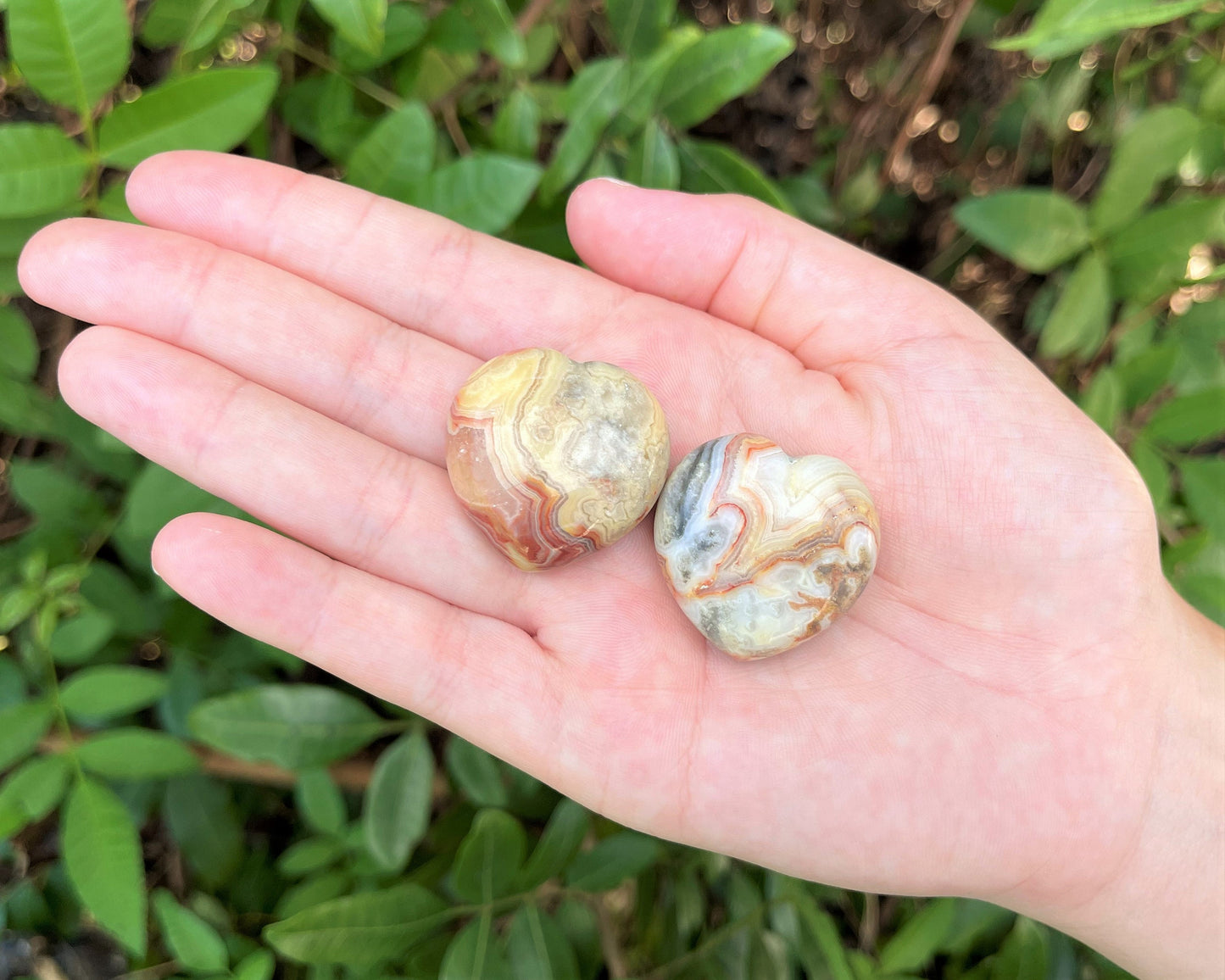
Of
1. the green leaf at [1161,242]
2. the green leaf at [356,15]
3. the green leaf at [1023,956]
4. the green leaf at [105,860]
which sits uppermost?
the green leaf at [1161,242]

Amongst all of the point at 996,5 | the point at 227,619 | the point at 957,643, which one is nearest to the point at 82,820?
the point at 227,619

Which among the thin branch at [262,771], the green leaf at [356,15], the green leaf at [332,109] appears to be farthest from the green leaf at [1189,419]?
the thin branch at [262,771]

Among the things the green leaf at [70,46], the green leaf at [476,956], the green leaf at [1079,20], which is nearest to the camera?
the green leaf at [1079,20]

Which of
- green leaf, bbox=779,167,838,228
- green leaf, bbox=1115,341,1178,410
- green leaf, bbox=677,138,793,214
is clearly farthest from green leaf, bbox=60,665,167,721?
green leaf, bbox=1115,341,1178,410

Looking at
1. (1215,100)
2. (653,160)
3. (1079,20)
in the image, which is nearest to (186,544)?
(653,160)

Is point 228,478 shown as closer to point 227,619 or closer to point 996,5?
point 227,619

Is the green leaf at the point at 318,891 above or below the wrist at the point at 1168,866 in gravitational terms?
below

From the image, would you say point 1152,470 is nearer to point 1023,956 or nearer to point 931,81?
point 1023,956

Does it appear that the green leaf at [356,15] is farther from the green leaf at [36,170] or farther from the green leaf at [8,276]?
the green leaf at [8,276]
